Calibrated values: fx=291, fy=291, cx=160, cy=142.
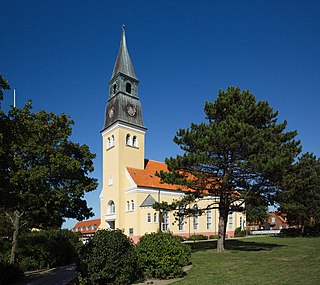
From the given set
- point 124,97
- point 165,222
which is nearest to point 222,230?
point 165,222

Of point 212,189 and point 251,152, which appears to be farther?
point 212,189

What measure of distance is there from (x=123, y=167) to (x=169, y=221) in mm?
9652

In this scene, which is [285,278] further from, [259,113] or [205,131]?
[259,113]

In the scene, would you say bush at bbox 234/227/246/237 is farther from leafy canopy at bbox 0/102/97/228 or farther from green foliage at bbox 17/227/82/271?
leafy canopy at bbox 0/102/97/228

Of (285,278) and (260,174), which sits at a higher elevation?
(260,174)

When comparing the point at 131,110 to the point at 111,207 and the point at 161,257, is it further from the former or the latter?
the point at 161,257

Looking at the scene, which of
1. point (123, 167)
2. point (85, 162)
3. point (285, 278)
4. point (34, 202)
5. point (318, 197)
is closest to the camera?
point (285, 278)

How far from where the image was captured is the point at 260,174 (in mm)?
18797

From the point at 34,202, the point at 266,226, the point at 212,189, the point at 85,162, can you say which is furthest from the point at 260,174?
the point at 266,226

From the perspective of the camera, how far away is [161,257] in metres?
11.8

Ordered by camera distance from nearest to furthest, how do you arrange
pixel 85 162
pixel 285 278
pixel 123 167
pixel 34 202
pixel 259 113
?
pixel 285 278 < pixel 34 202 < pixel 85 162 < pixel 259 113 < pixel 123 167

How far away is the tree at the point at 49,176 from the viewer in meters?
13.6

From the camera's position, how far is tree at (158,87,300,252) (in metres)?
17.7

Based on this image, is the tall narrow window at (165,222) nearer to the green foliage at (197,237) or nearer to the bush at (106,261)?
the green foliage at (197,237)
